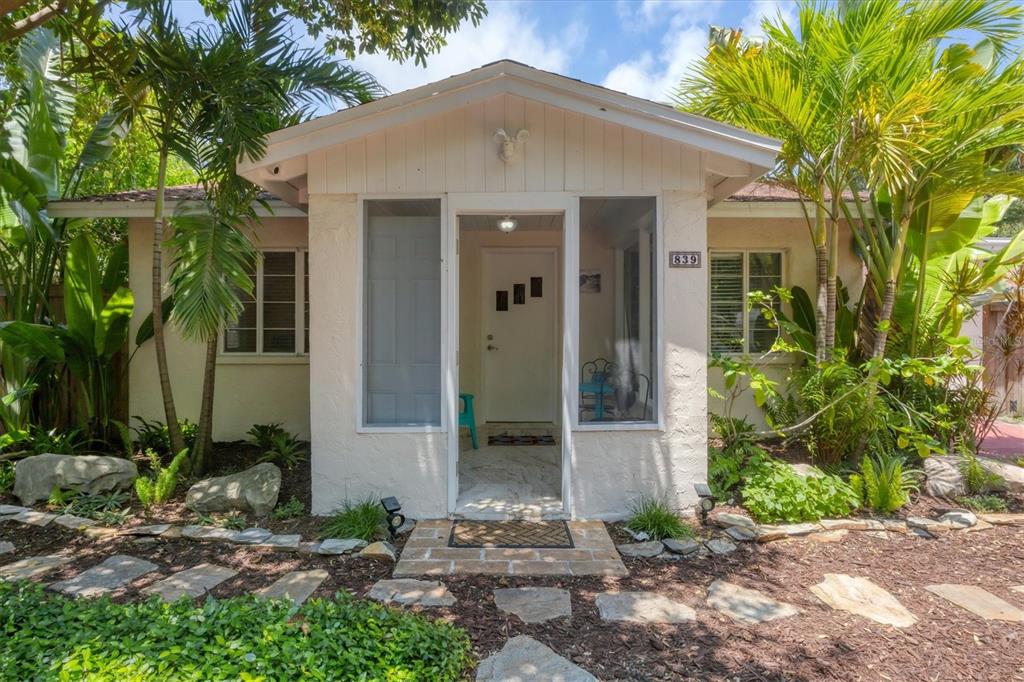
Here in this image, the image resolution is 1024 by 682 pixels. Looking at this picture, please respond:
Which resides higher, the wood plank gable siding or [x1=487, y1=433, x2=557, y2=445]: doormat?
the wood plank gable siding

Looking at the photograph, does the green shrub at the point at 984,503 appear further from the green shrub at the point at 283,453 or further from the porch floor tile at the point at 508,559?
the green shrub at the point at 283,453

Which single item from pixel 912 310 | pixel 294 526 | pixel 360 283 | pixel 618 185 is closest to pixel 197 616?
pixel 294 526

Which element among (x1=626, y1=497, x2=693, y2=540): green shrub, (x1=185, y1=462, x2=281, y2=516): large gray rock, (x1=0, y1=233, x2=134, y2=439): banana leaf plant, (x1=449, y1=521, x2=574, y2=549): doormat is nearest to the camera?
(x1=449, y1=521, x2=574, y2=549): doormat

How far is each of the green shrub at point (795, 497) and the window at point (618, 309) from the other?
1.10 m

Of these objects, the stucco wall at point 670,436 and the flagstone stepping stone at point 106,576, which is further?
the stucco wall at point 670,436

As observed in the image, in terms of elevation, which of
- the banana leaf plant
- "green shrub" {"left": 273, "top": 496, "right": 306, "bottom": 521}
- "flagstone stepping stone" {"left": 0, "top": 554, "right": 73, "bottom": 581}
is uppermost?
the banana leaf plant

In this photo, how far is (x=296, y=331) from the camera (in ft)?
23.2

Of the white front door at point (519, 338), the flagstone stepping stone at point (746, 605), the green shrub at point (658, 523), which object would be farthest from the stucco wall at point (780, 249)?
the flagstone stepping stone at point (746, 605)

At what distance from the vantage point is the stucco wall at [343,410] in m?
4.91

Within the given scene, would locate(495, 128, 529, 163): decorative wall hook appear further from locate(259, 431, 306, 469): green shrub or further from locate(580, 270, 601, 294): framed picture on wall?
locate(259, 431, 306, 469): green shrub

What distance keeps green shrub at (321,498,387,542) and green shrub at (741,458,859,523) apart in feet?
9.87

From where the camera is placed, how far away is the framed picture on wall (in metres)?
4.94

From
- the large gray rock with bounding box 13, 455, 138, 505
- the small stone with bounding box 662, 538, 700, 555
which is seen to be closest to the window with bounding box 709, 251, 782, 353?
the small stone with bounding box 662, 538, 700, 555

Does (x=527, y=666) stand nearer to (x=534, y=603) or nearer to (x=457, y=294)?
(x=534, y=603)
